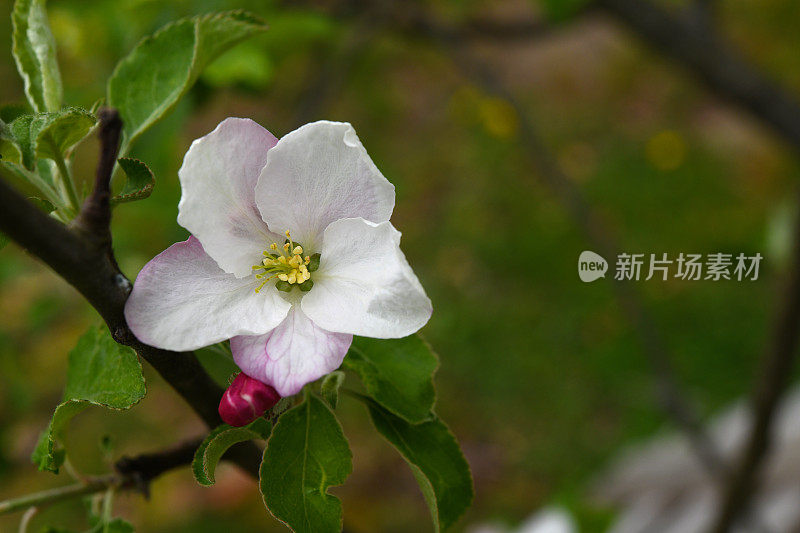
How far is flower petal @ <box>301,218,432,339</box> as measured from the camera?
754mm

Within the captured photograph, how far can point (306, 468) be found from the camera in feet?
2.76

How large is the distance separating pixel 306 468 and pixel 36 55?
2.04 feet

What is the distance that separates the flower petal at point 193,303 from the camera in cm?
73

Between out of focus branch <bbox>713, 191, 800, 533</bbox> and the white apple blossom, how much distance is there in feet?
3.28

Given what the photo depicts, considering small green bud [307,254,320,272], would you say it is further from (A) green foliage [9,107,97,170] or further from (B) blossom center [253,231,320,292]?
(A) green foliage [9,107,97,170]

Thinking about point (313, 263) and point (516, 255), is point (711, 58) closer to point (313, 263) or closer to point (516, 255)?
point (313, 263)

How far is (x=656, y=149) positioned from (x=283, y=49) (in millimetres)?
3434

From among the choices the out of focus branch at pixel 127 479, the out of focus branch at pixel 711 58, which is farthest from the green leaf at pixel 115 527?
the out of focus branch at pixel 711 58

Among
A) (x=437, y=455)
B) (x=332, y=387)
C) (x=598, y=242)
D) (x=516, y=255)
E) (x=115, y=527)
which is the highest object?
(x=332, y=387)

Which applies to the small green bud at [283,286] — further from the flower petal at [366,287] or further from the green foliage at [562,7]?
the green foliage at [562,7]

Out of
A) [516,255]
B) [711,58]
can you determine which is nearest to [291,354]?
[711,58]

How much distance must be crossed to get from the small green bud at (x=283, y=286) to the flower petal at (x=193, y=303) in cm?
1

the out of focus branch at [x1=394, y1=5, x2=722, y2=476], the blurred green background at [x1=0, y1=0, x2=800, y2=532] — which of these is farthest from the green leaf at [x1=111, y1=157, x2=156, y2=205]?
the blurred green background at [x1=0, y1=0, x2=800, y2=532]

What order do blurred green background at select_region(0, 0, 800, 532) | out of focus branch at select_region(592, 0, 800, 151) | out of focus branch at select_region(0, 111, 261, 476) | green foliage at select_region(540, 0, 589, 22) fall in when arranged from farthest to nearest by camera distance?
blurred green background at select_region(0, 0, 800, 532) < out of focus branch at select_region(592, 0, 800, 151) < green foliage at select_region(540, 0, 589, 22) < out of focus branch at select_region(0, 111, 261, 476)
